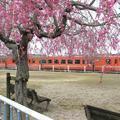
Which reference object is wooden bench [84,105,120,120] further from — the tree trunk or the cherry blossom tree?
the tree trunk

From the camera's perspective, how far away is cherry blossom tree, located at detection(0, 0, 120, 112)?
923 centimetres

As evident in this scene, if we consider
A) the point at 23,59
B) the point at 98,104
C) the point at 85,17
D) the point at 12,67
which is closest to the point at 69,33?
the point at 85,17

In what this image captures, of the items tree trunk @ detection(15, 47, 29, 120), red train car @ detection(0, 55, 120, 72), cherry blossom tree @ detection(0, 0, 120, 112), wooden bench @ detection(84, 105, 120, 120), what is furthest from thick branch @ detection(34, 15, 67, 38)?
red train car @ detection(0, 55, 120, 72)

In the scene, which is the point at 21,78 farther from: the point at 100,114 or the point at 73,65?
the point at 73,65

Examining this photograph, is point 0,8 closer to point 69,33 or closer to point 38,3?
point 38,3

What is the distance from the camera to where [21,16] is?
9.47 metres

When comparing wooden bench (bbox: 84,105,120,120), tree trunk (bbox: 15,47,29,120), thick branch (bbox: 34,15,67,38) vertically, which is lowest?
wooden bench (bbox: 84,105,120,120)

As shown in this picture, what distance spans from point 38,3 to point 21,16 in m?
0.50

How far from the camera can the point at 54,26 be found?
11141 millimetres

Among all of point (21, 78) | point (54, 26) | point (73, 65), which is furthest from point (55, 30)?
point (73, 65)

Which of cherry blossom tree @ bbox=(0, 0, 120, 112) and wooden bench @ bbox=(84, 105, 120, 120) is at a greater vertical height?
cherry blossom tree @ bbox=(0, 0, 120, 112)

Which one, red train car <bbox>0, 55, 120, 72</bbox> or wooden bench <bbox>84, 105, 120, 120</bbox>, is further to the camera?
red train car <bbox>0, 55, 120, 72</bbox>

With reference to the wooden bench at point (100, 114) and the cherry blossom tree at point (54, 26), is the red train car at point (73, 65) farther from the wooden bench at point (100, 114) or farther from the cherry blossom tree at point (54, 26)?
the wooden bench at point (100, 114)

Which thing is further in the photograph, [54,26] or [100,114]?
[54,26]
